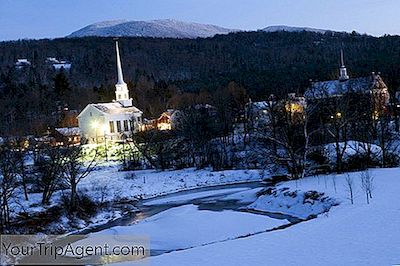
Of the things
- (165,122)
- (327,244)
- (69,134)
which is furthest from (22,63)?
(327,244)

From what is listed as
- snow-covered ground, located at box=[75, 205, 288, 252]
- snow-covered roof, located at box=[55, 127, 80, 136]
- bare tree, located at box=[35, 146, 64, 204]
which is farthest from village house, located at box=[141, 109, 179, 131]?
snow-covered ground, located at box=[75, 205, 288, 252]

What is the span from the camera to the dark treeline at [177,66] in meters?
76.4

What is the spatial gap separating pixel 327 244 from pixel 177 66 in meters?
114

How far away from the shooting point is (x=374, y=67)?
87000 millimetres

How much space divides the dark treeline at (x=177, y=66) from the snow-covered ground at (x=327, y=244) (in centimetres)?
3876

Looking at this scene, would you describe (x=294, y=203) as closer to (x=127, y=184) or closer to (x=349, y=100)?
(x=127, y=184)

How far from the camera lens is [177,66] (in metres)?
126

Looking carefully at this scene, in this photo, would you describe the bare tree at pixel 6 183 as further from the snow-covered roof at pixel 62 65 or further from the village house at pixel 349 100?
the snow-covered roof at pixel 62 65

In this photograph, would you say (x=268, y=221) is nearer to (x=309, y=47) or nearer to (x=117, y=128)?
(x=117, y=128)

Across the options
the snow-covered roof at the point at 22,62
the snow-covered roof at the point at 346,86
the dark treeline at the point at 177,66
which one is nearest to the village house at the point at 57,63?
the dark treeline at the point at 177,66

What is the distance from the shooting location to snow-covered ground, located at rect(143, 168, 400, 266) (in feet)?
43.2

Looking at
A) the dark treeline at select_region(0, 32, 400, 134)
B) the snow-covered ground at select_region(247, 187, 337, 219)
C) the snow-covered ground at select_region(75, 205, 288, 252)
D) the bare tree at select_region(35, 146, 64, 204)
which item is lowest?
the snow-covered ground at select_region(75, 205, 288, 252)

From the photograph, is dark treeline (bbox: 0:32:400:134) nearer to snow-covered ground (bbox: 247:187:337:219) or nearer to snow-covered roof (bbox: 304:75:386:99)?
snow-covered roof (bbox: 304:75:386:99)

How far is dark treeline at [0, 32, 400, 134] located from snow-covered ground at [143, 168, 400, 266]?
38757mm
